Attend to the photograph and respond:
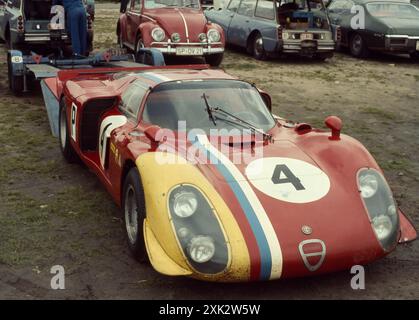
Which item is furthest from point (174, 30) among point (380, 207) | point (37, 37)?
point (380, 207)

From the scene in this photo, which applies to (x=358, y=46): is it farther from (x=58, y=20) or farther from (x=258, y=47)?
(x=58, y=20)

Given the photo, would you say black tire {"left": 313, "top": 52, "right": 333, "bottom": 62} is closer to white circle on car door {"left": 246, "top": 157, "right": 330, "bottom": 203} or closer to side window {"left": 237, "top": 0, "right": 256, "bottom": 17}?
side window {"left": 237, "top": 0, "right": 256, "bottom": 17}

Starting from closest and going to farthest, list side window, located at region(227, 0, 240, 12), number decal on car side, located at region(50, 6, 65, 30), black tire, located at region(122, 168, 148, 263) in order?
black tire, located at region(122, 168, 148, 263)
number decal on car side, located at region(50, 6, 65, 30)
side window, located at region(227, 0, 240, 12)

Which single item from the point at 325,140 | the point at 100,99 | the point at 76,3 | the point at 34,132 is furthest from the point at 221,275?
the point at 76,3

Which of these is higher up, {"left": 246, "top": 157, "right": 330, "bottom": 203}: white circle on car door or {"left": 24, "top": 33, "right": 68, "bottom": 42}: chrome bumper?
{"left": 24, "top": 33, "right": 68, "bottom": 42}: chrome bumper

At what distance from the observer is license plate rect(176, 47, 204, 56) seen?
12312mm

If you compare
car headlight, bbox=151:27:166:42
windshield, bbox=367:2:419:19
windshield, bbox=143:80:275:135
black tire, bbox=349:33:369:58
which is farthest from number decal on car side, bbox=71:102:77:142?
windshield, bbox=367:2:419:19

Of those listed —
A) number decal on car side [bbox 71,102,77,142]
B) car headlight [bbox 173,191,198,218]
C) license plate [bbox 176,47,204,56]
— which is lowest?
car headlight [bbox 173,191,198,218]

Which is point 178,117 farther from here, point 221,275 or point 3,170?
point 3,170

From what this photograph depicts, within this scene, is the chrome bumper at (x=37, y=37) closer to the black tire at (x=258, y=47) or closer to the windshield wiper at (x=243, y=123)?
the black tire at (x=258, y=47)

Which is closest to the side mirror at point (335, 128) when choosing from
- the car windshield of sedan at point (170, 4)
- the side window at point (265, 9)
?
the car windshield of sedan at point (170, 4)

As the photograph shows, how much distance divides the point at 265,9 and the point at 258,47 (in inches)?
34.3

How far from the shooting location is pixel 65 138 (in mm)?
6652
